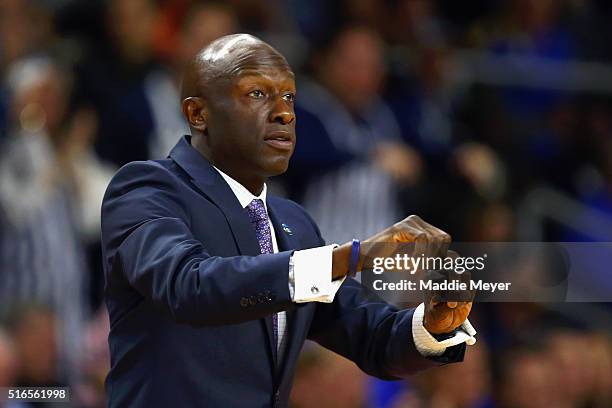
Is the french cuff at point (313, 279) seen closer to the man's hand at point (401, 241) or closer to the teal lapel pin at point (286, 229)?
the man's hand at point (401, 241)

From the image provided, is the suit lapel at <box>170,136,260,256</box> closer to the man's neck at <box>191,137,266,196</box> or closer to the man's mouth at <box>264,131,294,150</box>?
the man's neck at <box>191,137,266,196</box>

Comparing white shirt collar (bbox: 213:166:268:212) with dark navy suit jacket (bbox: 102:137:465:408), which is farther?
white shirt collar (bbox: 213:166:268:212)

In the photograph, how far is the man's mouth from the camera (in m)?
3.57

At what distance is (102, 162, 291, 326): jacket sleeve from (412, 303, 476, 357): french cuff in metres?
0.64

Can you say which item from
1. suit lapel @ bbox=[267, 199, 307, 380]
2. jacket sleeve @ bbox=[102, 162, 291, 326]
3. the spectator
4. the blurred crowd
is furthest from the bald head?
the spectator

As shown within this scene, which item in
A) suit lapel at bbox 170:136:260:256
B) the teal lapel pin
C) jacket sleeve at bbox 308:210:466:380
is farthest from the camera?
the teal lapel pin

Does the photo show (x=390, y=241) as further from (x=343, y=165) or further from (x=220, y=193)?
(x=343, y=165)

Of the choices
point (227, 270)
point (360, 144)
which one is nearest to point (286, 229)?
point (227, 270)

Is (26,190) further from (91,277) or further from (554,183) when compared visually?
(554,183)

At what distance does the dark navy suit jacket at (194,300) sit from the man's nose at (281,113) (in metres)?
0.25

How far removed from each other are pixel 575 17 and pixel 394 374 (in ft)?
20.2

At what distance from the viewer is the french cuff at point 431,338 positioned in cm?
351

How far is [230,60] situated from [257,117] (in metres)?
0.19

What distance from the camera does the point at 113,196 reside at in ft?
11.4
